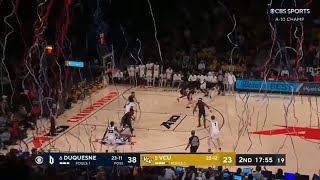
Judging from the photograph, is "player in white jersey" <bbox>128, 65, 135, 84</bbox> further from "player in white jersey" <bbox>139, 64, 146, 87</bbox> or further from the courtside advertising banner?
the courtside advertising banner

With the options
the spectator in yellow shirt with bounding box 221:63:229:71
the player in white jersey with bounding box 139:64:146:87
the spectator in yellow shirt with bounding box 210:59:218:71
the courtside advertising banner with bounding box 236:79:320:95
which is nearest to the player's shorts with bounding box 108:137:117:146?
the player in white jersey with bounding box 139:64:146:87

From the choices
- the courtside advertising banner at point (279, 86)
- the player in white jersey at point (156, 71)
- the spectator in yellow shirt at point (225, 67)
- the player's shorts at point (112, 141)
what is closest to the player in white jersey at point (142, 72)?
the player in white jersey at point (156, 71)

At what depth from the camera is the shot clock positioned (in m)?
10.4

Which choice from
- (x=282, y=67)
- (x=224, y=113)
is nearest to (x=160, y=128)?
(x=224, y=113)

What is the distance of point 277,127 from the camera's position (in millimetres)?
15578

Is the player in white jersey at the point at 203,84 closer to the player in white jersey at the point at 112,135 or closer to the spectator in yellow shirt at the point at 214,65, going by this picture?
the spectator in yellow shirt at the point at 214,65

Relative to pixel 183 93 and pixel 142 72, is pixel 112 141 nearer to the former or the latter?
pixel 183 93

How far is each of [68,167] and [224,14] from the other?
1311 centimetres

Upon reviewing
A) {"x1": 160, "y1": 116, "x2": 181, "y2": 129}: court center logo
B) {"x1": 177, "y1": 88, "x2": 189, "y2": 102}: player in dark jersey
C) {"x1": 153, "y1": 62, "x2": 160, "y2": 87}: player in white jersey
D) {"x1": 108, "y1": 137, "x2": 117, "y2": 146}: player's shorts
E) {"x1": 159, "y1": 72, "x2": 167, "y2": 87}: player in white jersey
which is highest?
{"x1": 153, "y1": 62, "x2": 160, "y2": 87}: player in white jersey

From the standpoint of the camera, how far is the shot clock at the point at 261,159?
34.1 ft

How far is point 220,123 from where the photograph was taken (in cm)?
1598

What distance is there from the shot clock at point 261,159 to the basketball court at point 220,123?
6.40 feet

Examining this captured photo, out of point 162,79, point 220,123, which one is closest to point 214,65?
point 162,79

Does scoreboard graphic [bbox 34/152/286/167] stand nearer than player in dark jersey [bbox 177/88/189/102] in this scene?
Yes
